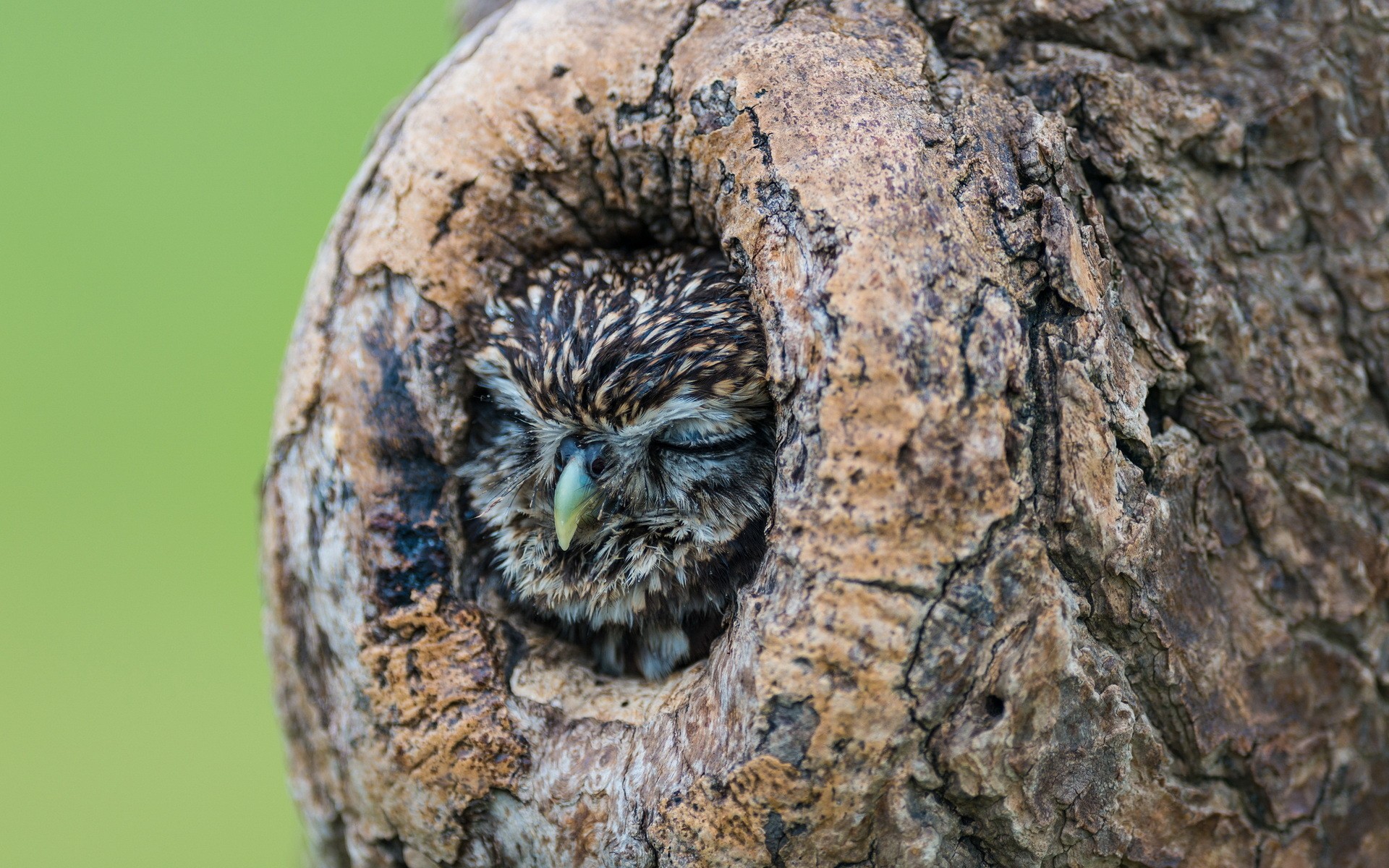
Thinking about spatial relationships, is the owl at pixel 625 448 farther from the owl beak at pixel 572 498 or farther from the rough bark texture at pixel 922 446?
the rough bark texture at pixel 922 446

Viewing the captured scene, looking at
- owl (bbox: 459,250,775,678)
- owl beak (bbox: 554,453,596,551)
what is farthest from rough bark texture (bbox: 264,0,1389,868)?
owl beak (bbox: 554,453,596,551)

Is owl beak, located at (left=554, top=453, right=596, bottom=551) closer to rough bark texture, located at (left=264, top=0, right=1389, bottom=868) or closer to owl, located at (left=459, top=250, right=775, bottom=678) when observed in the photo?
owl, located at (left=459, top=250, right=775, bottom=678)

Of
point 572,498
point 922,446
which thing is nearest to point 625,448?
point 572,498

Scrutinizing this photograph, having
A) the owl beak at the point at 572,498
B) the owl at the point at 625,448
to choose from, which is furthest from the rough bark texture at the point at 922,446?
the owl beak at the point at 572,498

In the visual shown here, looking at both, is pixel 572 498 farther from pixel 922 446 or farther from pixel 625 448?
pixel 922 446

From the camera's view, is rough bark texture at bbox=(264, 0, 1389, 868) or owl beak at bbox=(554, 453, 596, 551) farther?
owl beak at bbox=(554, 453, 596, 551)

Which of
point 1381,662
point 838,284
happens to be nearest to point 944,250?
point 838,284
